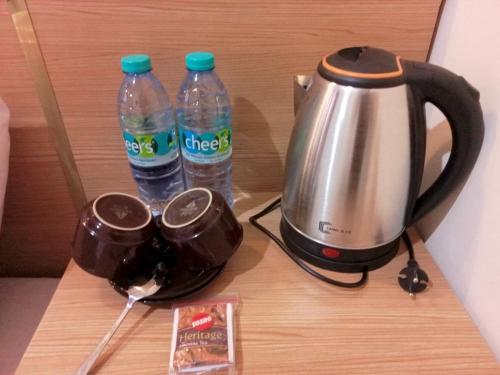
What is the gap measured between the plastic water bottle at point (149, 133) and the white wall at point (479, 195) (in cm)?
43

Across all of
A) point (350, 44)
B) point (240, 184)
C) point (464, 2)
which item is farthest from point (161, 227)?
point (464, 2)

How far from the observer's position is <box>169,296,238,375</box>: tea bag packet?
1.45 feet

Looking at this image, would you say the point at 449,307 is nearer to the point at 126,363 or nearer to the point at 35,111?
the point at 126,363

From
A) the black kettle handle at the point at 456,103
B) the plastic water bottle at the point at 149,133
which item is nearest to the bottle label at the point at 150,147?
the plastic water bottle at the point at 149,133

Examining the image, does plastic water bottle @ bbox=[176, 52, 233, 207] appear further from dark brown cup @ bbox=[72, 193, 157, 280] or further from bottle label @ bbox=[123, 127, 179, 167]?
dark brown cup @ bbox=[72, 193, 157, 280]

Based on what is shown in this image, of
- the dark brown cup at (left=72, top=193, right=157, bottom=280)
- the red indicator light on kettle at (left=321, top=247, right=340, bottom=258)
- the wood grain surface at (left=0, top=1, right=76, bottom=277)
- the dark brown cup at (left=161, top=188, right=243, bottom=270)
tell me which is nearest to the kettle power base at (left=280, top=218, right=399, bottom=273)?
the red indicator light on kettle at (left=321, top=247, right=340, bottom=258)

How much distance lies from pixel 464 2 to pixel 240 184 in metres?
0.46

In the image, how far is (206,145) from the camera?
58cm

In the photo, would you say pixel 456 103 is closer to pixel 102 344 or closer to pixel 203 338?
pixel 203 338

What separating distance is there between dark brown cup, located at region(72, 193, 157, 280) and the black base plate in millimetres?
44

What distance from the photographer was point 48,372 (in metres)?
0.45

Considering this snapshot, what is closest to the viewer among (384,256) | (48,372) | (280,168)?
(48,372)

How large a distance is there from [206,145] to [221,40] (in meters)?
0.17

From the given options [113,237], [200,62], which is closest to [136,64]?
[200,62]
